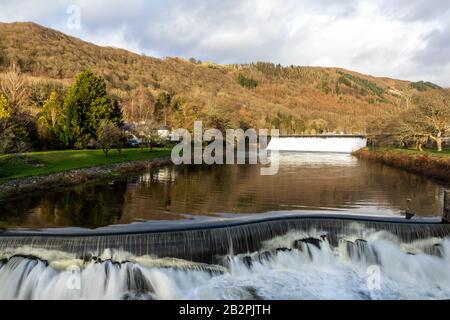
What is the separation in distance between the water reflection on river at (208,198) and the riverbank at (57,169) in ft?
5.34

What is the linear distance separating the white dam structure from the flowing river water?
62581 millimetres

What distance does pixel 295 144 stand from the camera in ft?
310

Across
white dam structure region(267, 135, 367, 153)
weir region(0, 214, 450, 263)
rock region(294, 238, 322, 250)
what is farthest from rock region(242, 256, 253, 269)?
white dam structure region(267, 135, 367, 153)

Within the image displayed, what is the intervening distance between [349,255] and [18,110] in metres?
40.5

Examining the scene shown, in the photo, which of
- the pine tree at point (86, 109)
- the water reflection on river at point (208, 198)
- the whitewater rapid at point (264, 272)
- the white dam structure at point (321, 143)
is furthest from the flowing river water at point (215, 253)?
the white dam structure at point (321, 143)

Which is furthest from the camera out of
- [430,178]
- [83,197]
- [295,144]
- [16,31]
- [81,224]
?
[16,31]

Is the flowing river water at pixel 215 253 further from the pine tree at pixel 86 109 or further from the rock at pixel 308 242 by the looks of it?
the pine tree at pixel 86 109

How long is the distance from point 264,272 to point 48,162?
23.7m

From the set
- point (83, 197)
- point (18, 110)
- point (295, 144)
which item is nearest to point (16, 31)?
point (295, 144)

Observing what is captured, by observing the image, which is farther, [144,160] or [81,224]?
[144,160]

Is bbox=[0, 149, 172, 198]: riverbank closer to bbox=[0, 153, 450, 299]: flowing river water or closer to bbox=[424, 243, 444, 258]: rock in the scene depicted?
bbox=[0, 153, 450, 299]: flowing river water

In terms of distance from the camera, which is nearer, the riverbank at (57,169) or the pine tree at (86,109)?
the riverbank at (57,169)

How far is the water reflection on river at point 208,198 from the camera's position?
60.7 ft
